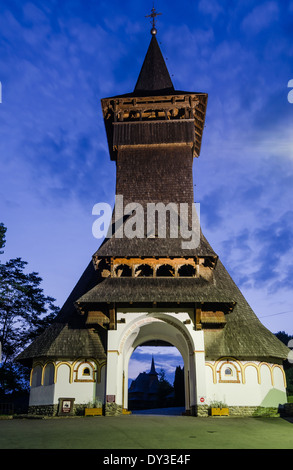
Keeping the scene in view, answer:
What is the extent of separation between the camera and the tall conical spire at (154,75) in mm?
30703

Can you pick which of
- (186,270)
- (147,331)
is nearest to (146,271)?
(186,270)

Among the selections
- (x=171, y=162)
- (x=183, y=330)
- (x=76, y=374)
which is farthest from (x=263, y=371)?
(x=171, y=162)

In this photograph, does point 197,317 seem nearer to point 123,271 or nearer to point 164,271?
point 164,271

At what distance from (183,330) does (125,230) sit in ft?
21.3

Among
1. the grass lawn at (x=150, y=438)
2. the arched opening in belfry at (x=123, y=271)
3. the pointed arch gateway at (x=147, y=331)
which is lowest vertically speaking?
the grass lawn at (x=150, y=438)

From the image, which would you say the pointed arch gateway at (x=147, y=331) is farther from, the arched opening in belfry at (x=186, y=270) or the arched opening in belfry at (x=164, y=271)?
the arched opening in belfry at (x=164, y=271)

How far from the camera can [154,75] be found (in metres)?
31.5

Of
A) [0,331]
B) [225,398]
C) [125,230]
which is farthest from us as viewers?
[0,331]

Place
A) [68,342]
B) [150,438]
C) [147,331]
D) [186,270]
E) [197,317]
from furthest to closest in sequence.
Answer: [147,331], [186,270], [68,342], [197,317], [150,438]

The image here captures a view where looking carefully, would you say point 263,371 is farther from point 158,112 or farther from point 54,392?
point 158,112

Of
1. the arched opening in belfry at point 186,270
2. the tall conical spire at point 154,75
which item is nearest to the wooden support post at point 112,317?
the arched opening in belfry at point 186,270

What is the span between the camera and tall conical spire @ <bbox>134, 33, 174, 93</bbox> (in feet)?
101

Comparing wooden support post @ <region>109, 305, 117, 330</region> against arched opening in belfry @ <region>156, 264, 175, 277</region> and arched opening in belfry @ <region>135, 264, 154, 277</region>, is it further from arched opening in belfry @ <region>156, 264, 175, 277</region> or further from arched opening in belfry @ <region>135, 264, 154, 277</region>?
arched opening in belfry @ <region>156, 264, 175, 277</region>
